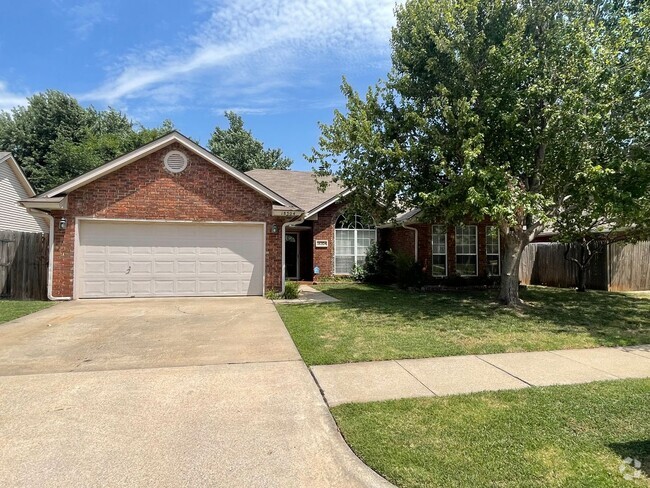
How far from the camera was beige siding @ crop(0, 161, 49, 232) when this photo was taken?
1798cm

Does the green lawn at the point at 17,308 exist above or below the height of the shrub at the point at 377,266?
below

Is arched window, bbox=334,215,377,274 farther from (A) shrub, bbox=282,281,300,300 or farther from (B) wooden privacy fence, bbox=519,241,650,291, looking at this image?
(B) wooden privacy fence, bbox=519,241,650,291

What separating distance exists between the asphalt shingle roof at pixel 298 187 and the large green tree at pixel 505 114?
649cm

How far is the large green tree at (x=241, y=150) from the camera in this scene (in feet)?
130

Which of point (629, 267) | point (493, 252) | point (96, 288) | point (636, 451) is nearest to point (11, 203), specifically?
point (96, 288)

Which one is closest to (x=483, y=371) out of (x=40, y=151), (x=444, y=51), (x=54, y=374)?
(x=54, y=374)

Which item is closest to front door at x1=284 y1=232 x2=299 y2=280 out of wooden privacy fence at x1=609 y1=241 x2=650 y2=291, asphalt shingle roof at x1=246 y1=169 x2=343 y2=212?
asphalt shingle roof at x1=246 y1=169 x2=343 y2=212

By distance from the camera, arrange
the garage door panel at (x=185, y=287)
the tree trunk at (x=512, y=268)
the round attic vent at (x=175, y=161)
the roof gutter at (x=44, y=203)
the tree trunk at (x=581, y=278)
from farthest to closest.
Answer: the tree trunk at (x=581, y=278)
the garage door panel at (x=185, y=287)
the round attic vent at (x=175, y=161)
the tree trunk at (x=512, y=268)
the roof gutter at (x=44, y=203)

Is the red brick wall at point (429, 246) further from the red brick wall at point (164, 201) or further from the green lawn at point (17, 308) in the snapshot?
the green lawn at point (17, 308)

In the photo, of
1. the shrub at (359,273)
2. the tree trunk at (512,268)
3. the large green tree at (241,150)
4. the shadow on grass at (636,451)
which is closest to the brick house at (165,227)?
the shrub at (359,273)

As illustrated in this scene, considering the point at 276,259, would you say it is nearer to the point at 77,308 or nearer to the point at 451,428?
the point at 77,308

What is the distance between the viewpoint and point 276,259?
42.8 feet

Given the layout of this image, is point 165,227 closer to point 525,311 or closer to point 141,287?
point 141,287

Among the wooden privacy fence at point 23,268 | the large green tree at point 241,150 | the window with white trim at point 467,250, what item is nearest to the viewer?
the wooden privacy fence at point 23,268
